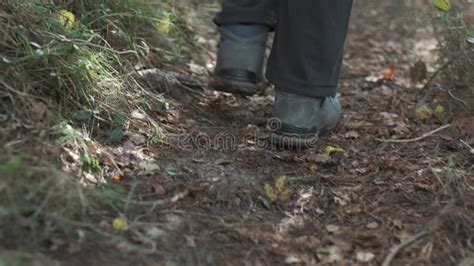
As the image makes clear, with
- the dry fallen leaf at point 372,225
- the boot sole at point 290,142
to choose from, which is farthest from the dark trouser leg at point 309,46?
the dry fallen leaf at point 372,225

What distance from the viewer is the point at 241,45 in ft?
8.68

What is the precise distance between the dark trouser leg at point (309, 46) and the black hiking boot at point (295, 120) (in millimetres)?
45

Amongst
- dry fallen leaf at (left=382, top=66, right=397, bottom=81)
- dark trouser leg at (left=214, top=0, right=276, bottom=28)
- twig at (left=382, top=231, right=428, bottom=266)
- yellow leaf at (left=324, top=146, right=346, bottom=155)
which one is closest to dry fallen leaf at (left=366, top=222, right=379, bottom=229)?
twig at (left=382, top=231, right=428, bottom=266)

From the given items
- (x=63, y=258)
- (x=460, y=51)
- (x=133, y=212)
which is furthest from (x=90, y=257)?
(x=460, y=51)

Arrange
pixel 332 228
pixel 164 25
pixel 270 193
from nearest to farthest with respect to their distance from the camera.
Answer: pixel 332 228 < pixel 270 193 < pixel 164 25

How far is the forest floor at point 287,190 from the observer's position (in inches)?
70.6

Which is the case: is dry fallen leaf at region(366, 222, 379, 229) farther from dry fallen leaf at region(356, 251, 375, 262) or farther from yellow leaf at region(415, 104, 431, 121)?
yellow leaf at region(415, 104, 431, 121)

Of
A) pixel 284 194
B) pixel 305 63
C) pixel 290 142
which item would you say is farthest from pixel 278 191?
pixel 305 63

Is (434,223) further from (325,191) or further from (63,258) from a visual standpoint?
(63,258)

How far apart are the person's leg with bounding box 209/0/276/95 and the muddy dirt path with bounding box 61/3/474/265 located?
150mm

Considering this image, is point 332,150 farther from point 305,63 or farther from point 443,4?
point 443,4

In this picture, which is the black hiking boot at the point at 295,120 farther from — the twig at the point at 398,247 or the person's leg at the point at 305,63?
the twig at the point at 398,247

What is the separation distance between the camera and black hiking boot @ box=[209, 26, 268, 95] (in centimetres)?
265

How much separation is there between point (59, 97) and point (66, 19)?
1.18 feet
